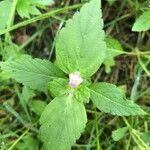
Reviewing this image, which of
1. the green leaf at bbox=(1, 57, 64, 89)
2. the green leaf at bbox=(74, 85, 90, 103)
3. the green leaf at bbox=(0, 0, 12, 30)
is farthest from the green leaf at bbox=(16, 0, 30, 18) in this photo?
the green leaf at bbox=(74, 85, 90, 103)

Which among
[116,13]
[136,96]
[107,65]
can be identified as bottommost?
[136,96]

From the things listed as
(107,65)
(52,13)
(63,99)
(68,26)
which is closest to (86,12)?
(68,26)

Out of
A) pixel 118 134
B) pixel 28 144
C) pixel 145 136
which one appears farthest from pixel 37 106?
pixel 145 136

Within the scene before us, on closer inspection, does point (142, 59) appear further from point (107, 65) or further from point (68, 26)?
point (68, 26)

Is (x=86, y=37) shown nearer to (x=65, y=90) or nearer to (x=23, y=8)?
(x=65, y=90)

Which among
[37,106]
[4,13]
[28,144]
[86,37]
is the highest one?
[4,13]

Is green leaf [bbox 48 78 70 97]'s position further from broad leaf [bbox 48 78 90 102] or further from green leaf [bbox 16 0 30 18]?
green leaf [bbox 16 0 30 18]
